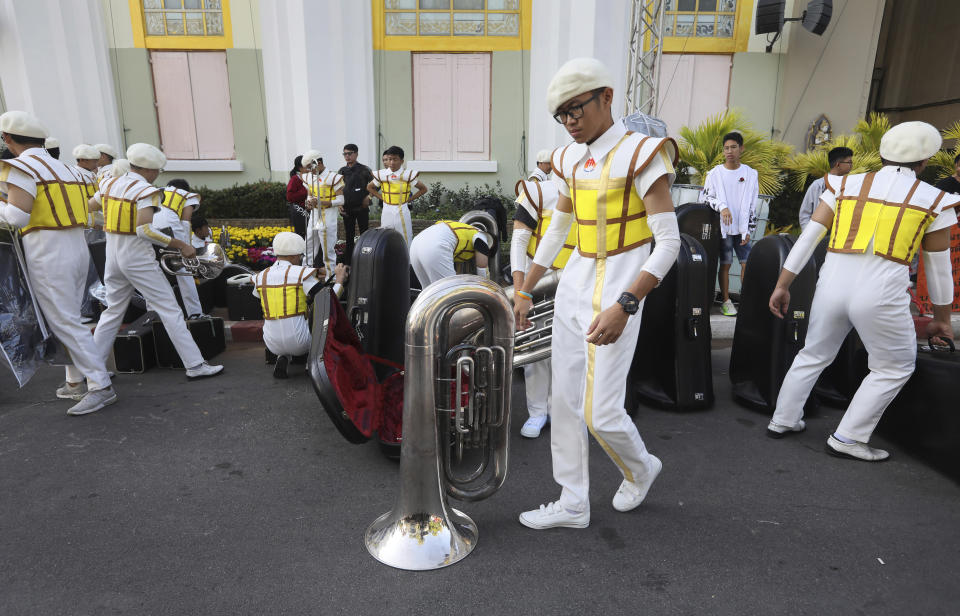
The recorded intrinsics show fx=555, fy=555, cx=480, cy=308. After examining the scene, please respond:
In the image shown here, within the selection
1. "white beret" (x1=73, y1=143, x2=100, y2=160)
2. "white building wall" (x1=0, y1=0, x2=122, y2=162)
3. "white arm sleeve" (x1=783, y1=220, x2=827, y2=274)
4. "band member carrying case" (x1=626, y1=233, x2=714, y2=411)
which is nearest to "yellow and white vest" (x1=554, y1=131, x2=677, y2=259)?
"white arm sleeve" (x1=783, y1=220, x2=827, y2=274)

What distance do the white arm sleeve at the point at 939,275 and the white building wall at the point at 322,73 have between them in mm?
9048

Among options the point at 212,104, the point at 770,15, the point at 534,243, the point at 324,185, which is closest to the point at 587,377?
the point at 534,243

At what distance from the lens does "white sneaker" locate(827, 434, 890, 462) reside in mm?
3176

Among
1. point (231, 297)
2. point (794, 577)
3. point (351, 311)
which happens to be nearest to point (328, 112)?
point (231, 297)

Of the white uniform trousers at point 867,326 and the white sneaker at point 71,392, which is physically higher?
the white uniform trousers at point 867,326

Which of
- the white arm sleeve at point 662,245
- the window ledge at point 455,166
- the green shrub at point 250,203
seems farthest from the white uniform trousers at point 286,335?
the window ledge at point 455,166

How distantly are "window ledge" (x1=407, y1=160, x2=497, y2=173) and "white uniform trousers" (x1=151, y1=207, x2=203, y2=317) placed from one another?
5.89 metres

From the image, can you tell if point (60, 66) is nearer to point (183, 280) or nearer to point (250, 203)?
point (250, 203)

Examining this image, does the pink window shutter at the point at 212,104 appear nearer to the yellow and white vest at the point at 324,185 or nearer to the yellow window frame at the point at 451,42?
the yellow window frame at the point at 451,42

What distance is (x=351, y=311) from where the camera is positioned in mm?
3730

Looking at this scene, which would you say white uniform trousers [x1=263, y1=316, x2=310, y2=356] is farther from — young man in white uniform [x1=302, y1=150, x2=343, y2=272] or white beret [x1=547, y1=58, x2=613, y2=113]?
young man in white uniform [x1=302, y1=150, x2=343, y2=272]

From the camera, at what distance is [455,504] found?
2732 millimetres

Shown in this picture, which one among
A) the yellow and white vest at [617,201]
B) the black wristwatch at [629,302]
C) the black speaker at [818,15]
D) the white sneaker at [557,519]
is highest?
the black speaker at [818,15]

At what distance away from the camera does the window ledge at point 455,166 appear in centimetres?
1100
